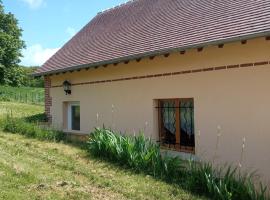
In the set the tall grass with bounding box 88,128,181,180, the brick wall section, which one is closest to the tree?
the brick wall section

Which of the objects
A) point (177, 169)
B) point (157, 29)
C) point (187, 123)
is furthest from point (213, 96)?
point (157, 29)

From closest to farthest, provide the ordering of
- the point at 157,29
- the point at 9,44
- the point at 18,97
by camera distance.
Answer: the point at 157,29 < the point at 18,97 < the point at 9,44

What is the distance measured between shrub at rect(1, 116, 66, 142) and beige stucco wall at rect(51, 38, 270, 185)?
1.97 meters

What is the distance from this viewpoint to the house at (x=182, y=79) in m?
7.88

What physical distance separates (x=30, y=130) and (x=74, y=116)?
5.03 feet

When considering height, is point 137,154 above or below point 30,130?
below

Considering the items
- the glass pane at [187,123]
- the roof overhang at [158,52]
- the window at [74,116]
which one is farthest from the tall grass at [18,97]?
the glass pane at [187,123]

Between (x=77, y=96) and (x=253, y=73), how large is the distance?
6.77m

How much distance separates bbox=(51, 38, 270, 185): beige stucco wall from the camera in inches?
305

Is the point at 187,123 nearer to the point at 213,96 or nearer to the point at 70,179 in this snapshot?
the point at 213,96

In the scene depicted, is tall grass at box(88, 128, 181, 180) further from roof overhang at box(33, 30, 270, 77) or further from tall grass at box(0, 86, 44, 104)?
tall grass at box(0, 86, 44, 104)

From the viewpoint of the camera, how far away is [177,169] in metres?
8.41

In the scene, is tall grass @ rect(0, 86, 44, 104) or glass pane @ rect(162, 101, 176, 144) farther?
tall grass @ rect(0, 86, 44, 104)

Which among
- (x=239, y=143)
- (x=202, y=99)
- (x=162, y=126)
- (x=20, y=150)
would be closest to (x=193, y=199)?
(x=239, y=143)
